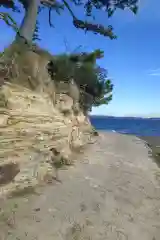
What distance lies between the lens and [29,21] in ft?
41.2

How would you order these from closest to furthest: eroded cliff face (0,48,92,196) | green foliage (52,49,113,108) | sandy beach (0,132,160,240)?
1. sandy beach (0,132,160,240)
2. eroded cliff face (0,48,92,196)
3. green foliage (52,49,113,108)

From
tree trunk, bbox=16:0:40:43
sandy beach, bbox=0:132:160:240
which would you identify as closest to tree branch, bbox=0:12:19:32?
tree trunk, bbox=16:0:40:43

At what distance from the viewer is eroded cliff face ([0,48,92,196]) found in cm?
645

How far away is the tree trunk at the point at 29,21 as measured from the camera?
12189 millimetres

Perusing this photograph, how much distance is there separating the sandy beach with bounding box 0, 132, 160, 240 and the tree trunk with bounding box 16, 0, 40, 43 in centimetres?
673

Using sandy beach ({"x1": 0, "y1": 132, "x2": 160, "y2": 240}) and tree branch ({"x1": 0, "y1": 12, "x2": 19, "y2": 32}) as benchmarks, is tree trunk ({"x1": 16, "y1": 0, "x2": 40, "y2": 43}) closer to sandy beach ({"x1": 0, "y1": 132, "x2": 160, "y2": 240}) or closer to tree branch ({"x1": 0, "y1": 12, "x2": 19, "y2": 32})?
tree branch ({"x1": 0, "y1": 12, "x2": 19, "y2": 32})

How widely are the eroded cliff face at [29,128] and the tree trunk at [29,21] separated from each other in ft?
10.9

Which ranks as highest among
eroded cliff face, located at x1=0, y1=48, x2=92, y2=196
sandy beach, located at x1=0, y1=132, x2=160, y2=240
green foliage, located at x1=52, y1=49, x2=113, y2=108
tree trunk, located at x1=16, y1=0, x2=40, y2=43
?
tree trunk, located at x1=16, y1=0, x2=40, y2=43

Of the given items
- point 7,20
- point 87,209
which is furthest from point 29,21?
point 87,209

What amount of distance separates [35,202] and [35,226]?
105 centimetres

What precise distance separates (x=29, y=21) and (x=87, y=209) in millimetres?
9629

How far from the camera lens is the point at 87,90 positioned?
52.6 ft

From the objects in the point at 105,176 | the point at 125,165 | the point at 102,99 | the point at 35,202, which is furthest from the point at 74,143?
the point at 102,99

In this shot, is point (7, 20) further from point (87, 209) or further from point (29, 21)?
point (87, 209)
